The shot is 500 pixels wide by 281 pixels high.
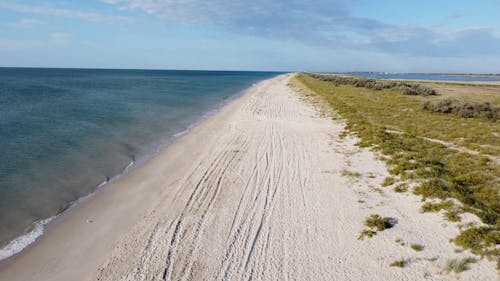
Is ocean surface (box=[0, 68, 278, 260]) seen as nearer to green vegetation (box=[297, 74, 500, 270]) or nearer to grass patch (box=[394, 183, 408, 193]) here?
grass patch (box=[394, 183, 408, 193])

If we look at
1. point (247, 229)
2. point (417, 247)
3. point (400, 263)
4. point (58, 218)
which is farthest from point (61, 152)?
point (417, 247)

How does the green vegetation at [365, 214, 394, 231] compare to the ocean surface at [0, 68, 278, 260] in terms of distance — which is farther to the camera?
the ocean surface at [0, 68, 278, 260]

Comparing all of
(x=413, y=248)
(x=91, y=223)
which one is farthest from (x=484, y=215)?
(x=91, y=223)

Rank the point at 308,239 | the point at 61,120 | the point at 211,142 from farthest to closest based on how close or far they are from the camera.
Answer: the point at 61,120
the point at 211,142
the point at 308,239

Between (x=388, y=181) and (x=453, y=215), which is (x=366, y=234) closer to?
(x=453, y=215)

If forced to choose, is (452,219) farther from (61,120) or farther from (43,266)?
(61,120)

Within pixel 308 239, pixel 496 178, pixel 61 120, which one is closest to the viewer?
pixel 308 239

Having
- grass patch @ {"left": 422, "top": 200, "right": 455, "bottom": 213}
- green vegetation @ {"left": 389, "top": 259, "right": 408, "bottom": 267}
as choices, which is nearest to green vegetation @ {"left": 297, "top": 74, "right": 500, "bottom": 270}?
grass patch @ {"left": 422, "top": 200, "right": 455, "bottom": 213}
